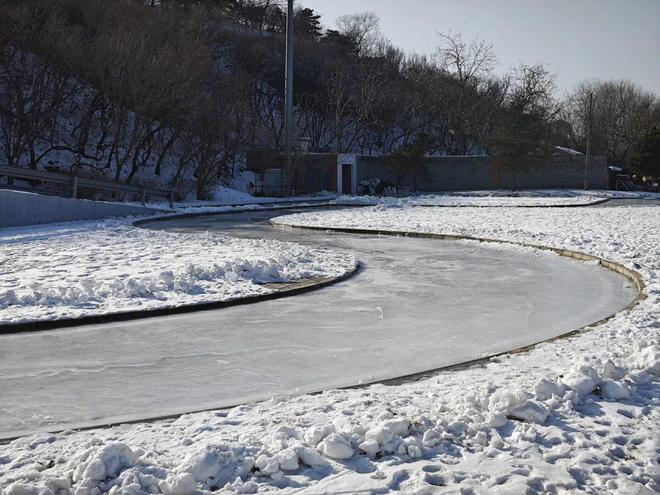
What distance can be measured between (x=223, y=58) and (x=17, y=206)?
5450 centimetres

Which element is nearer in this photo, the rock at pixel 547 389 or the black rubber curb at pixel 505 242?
the rock at pixel 547 389

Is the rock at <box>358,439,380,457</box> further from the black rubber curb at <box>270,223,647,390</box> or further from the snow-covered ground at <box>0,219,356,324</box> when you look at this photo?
the snow-covered ground at <box>0,219,356,324</box>

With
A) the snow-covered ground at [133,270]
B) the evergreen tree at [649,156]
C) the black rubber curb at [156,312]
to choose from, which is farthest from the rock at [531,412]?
the evergreen tree at [649,156]

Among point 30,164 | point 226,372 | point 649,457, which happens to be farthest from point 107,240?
point 30,164

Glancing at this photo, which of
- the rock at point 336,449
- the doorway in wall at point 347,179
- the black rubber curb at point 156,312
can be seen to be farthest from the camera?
the doorway in wall at point 347,179

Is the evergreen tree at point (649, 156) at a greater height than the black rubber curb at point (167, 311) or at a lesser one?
greater

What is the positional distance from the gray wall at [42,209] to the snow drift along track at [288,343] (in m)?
13.3

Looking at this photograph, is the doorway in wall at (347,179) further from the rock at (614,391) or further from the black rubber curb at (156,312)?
the rock at (614,391)

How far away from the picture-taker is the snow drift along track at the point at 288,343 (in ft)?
18.6

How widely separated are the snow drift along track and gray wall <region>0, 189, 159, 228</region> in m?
13.3

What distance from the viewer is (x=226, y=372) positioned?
21.0 ft

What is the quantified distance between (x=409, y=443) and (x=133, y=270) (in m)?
8.44

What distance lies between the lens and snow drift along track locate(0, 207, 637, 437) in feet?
18.6

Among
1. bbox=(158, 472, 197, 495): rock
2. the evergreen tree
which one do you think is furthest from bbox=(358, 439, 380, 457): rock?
the evergreen tree
